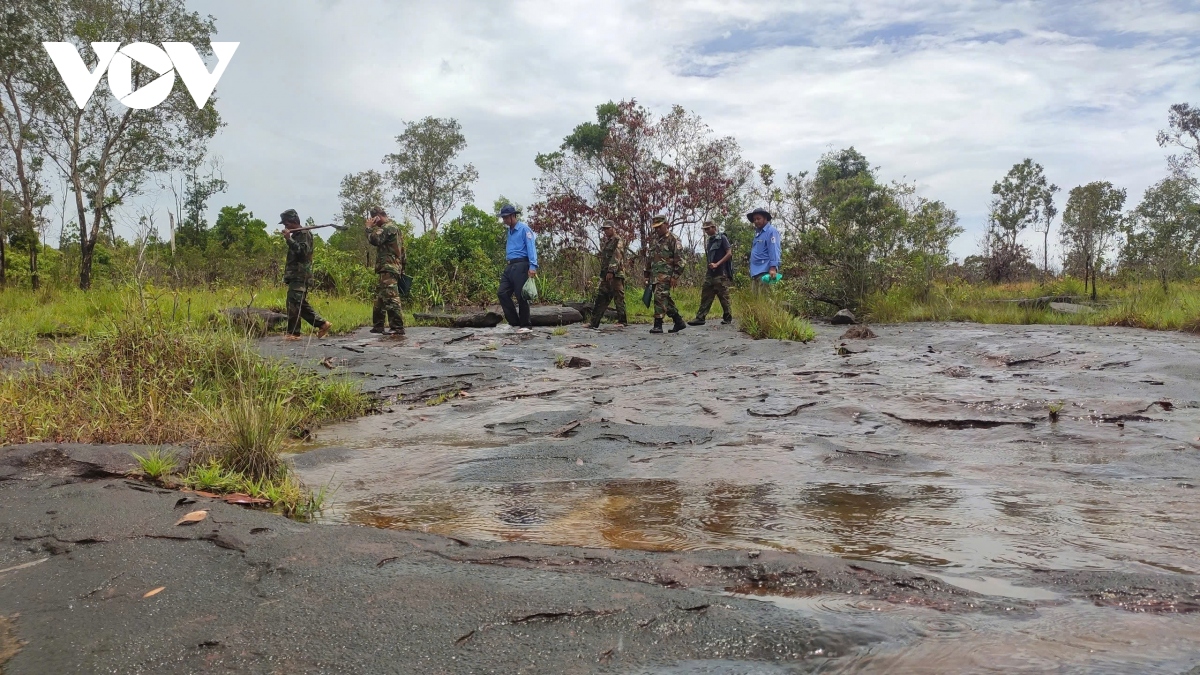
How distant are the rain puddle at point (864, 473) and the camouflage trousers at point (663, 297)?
4467 mm

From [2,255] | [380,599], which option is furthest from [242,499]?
[2,255]

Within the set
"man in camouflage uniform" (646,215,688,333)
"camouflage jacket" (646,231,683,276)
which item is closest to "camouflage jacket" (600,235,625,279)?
"man in camouflage uniform" (646,215,688,333)

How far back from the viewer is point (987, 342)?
9367 mm

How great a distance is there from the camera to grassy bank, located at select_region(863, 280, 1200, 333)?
11.5 m

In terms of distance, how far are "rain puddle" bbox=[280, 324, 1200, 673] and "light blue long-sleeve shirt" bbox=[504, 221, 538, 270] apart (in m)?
4.11

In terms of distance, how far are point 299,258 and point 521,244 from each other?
310 cm

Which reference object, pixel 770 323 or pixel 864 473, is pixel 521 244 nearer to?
pixel 770 323

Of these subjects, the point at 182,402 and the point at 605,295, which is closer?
the point at 182,402

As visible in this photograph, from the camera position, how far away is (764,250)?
39.2 ft

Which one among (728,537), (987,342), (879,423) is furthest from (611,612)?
(987,342)

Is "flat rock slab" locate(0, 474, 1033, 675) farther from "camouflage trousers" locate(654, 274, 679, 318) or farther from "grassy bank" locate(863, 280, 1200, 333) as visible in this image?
"grassy bank" locate(863, 280, 1200, 333)

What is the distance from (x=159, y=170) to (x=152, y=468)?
67.8ft

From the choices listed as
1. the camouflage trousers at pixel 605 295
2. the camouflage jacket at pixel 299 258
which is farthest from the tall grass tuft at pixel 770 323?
the camouflage jacket at pixel 299 258

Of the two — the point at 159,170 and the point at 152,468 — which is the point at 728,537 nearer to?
the point at 152,468
